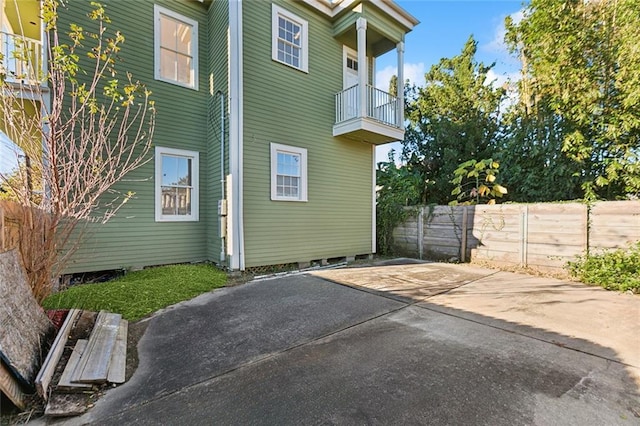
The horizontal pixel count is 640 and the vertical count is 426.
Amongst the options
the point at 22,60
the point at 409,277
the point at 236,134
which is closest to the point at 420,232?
the point at 409,277

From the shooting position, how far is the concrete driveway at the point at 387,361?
1972mm

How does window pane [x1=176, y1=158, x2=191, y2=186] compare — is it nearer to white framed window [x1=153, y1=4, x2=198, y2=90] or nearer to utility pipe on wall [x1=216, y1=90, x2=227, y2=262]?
utility pipe on wall [x1=216, y1=90, x2=227, y2=262]

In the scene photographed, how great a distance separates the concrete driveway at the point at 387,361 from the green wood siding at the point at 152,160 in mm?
2480

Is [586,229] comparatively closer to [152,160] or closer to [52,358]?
[52,358]

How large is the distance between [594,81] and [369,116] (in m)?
5.74

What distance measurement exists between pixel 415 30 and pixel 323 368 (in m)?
9.39

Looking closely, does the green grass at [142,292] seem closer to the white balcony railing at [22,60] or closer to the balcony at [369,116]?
the white balcony railing at [22,60]

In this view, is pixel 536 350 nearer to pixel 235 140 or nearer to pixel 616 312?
pixel 616 312

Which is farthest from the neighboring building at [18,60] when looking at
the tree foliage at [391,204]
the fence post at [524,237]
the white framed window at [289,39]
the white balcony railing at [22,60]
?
the fence post at [524,237]

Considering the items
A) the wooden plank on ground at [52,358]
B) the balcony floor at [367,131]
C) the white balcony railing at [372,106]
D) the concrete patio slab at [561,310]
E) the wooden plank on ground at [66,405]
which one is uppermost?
the white balcony railing at [372,106]

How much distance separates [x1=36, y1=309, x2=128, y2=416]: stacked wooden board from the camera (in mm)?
Result: 2057

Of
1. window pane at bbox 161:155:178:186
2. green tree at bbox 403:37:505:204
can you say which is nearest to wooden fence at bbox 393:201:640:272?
green tree at bbox 403:37:505:204

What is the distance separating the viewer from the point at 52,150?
10.3ft

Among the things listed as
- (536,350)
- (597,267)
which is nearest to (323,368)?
(536,350)
